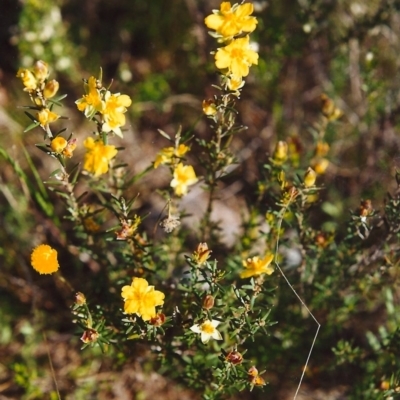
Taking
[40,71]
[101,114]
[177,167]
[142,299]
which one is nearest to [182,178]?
[177,167]

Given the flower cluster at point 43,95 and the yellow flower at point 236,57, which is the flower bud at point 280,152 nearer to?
the yellow flower at point 236,57

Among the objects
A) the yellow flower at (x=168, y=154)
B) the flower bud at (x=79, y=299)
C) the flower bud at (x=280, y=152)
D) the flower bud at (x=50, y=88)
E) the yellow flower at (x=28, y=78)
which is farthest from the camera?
the flower bud at (x=280, y=152)

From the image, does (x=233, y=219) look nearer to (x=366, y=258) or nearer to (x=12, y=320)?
(x=366, y=258)

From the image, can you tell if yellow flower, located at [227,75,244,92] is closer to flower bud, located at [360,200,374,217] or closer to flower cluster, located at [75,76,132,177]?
flower cluster, located at [75,76,132,177]

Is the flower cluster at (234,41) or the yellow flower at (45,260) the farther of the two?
the yellow flower at (45,260)

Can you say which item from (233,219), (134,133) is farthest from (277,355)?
(134,133)

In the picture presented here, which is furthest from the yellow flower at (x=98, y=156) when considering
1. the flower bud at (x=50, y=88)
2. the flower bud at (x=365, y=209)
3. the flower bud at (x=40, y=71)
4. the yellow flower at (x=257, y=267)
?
the flower bud at (x=365, y=209)
